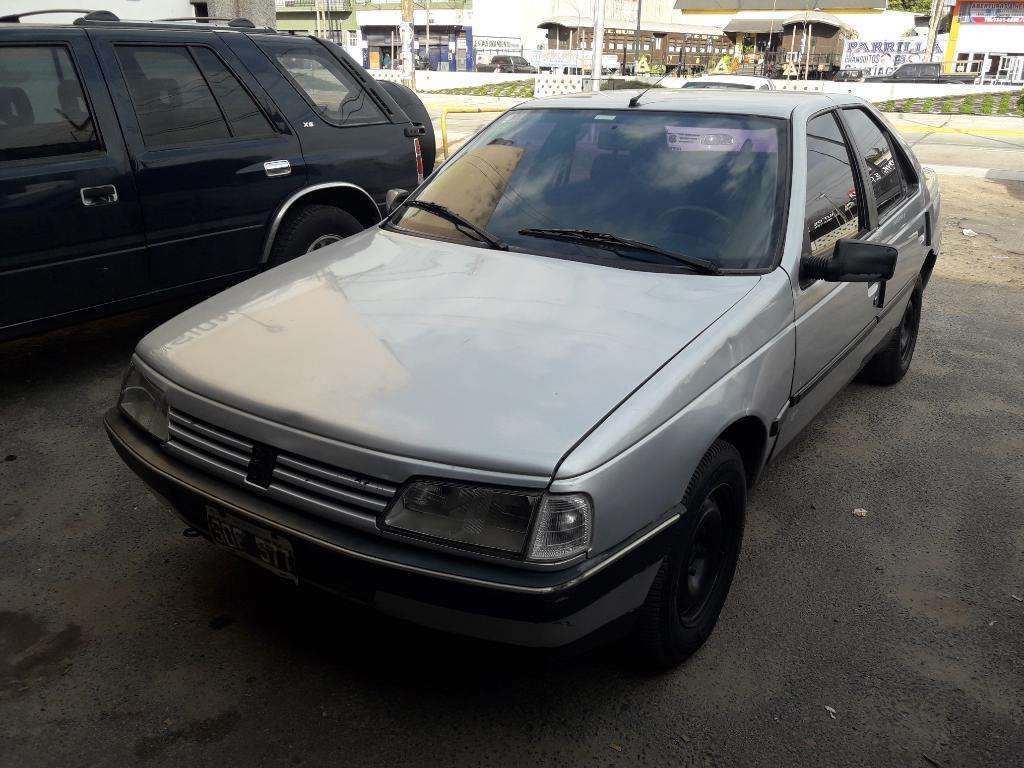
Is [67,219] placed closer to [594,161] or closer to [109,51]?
[109,51]

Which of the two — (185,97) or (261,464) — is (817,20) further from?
(261,464)

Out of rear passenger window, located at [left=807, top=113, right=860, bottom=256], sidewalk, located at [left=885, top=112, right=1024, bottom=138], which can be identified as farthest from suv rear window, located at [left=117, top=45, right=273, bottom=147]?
sidewalk, located at [left=885, top=112, right=1024, bottom=138]

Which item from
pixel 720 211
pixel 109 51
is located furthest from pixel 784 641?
pixel 109 51

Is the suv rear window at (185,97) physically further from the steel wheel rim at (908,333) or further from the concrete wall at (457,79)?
the concrete wall at (457,79)

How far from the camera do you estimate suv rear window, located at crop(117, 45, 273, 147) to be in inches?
181

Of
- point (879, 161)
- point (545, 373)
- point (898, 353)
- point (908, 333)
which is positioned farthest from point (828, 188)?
point (908, 333)

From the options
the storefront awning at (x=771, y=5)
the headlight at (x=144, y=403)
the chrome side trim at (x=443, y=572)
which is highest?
the storefront awning at (x=771, y=5)

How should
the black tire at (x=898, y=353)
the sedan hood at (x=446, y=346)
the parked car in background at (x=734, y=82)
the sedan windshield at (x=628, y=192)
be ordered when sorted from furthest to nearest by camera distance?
1. the parked car in background at (x=734, y=82)
2. the black tire at (x=898, y=353)
3. the sedan windshield at (x=628, y=192)
4. the sedan hood at (x=446, y=346)

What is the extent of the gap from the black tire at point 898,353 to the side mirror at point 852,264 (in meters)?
1.99

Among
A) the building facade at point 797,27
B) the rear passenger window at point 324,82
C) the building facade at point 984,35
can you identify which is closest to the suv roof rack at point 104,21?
the rear passenger window at point 324,82

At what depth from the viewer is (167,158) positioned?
4.58 meters

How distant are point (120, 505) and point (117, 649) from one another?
0.99 meters

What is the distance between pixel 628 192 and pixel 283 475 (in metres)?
1.68

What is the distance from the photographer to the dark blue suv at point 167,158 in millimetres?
4160
